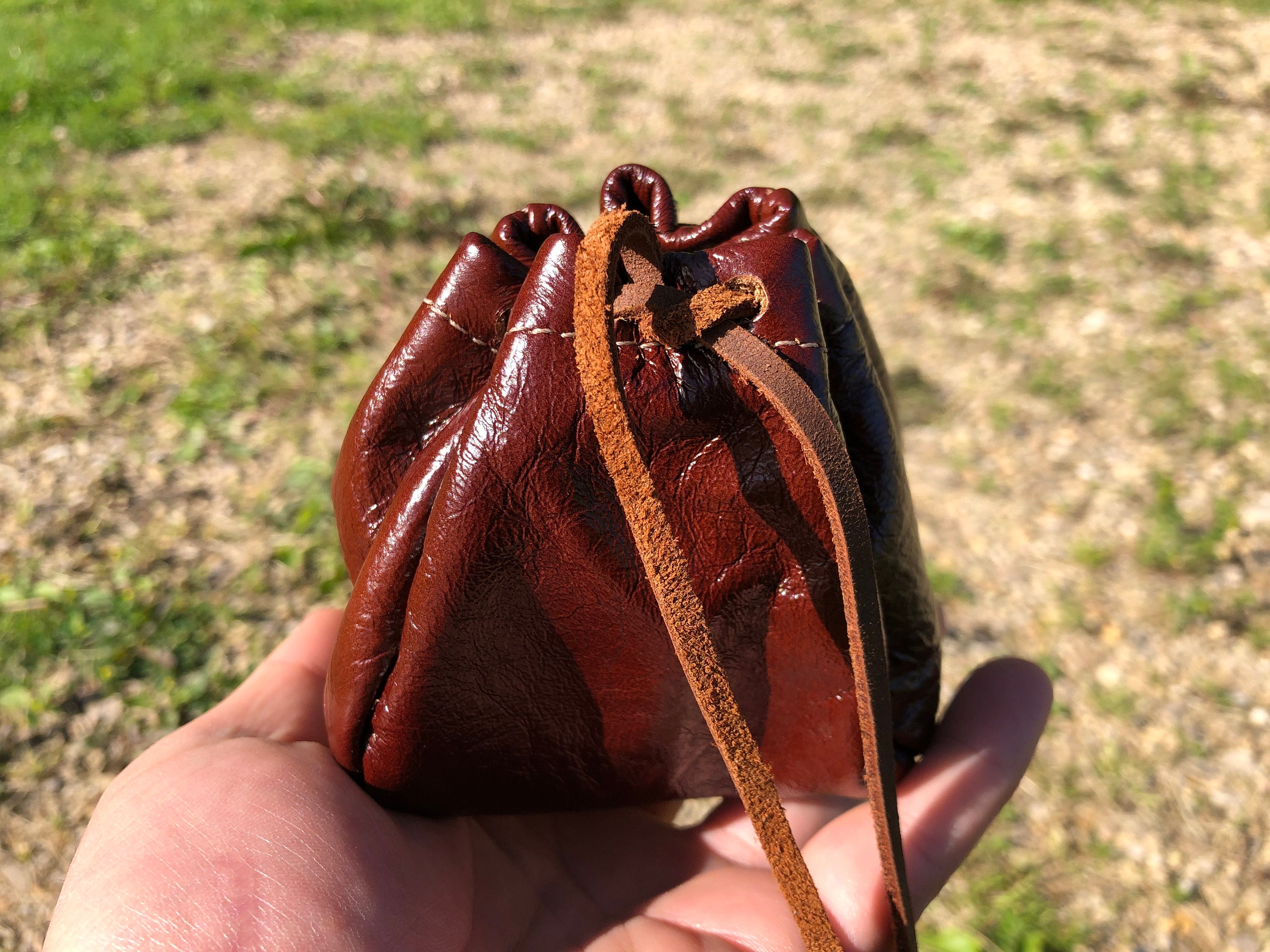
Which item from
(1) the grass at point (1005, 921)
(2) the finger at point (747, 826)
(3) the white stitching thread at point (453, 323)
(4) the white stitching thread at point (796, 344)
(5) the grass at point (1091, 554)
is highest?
Result: (3) the white stitching thread at point (453, 323)

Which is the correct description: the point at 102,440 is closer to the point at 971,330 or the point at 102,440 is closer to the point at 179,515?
the point at 179,515

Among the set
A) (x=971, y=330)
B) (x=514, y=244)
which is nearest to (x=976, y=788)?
(x=514, y=244)

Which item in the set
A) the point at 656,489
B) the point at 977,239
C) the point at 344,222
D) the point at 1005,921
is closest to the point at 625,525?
the point at 656,489

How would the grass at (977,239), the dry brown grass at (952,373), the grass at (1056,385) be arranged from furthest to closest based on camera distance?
the grass at (977,239)
the grass at (1056,385)
the dry brown grass at (952,373)

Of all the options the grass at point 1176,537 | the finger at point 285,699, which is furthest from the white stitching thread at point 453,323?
the grass at point 1176,537

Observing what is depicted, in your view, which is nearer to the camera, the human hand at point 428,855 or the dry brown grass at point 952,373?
the human hand at point 428,855

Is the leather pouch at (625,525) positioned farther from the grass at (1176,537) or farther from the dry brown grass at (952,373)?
the grass at (1176,537)

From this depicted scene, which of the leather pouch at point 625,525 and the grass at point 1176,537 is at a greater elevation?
the leather pouch at point 625,525

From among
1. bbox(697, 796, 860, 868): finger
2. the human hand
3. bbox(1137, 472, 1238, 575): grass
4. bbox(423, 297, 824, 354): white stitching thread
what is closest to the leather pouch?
bbox(423, 297, 824, 354): white stitching thread

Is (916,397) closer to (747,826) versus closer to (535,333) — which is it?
(747,826)
